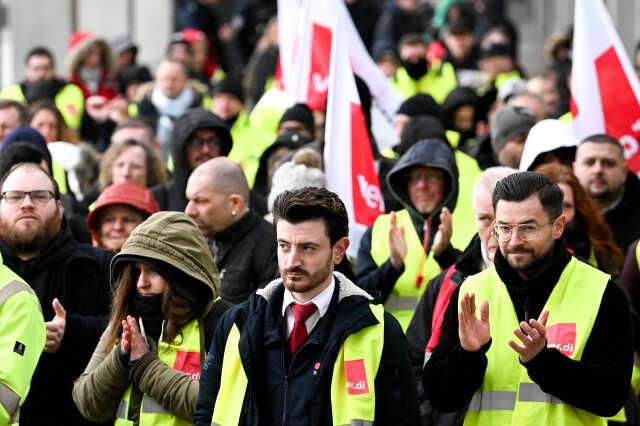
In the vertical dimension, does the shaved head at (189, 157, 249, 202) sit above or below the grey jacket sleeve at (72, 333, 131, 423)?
above

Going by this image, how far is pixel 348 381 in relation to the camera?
6.89m

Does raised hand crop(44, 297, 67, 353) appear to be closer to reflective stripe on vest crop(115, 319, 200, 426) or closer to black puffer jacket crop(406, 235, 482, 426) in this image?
reflective stripe on vest crop(115, 319, 200, 426)

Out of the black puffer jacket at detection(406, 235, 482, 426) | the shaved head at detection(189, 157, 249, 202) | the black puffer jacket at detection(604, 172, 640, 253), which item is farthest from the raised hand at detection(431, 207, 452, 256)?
the black puffer jacket at detection(604, 172, 640, 253)

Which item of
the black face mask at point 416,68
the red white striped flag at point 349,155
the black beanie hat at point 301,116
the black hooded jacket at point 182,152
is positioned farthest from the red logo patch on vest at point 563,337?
the black face mask at point 416,68

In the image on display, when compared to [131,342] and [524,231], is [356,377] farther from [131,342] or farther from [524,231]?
[131,342]

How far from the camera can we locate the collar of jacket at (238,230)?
30.7 ft

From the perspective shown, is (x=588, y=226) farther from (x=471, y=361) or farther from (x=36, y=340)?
(x=36, y=340)

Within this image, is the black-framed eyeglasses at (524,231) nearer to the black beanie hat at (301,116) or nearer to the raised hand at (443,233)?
the raised hand at (443,233)

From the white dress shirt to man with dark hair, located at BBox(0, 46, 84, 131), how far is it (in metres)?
9.16

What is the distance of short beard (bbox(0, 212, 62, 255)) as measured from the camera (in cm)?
874

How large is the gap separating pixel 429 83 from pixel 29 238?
356 inches

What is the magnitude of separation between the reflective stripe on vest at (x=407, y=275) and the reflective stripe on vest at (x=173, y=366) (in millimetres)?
1852

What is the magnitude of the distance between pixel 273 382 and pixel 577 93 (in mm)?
5586

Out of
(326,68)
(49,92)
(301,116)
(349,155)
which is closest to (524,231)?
(349,155)
